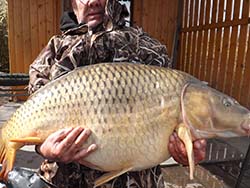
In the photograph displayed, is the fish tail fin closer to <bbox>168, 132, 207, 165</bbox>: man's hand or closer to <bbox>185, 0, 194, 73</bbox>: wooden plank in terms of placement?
<bbox>168, 132, 207, 165</bbox>: man's hand

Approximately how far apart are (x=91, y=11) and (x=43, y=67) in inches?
11.7

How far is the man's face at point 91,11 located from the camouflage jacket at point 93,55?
2cm

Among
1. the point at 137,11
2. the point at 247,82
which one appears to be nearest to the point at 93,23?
the point at 247,82

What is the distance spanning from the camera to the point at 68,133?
1072 mm

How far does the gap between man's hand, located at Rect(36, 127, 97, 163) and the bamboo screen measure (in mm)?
4048

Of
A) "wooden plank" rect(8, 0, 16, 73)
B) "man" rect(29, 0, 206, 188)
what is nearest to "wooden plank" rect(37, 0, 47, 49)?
"wooden plank" rect(8, 0, 16, 73)

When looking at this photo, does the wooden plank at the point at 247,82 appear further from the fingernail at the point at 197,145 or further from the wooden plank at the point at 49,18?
the fingernail at the point at 197,145

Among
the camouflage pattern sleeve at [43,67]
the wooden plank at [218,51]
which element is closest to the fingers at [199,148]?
the camouflage pattern sleeve at [43,67]

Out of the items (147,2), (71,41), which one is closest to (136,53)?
(71,41)

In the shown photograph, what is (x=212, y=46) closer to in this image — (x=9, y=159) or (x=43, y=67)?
(x=43, y=67)

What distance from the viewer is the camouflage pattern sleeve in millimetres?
1347

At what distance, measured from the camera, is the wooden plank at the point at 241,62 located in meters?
4.76

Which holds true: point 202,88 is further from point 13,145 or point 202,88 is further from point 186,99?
point 13,145

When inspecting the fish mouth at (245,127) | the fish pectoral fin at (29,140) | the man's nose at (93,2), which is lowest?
the fish pectoral fin at (29,140)
